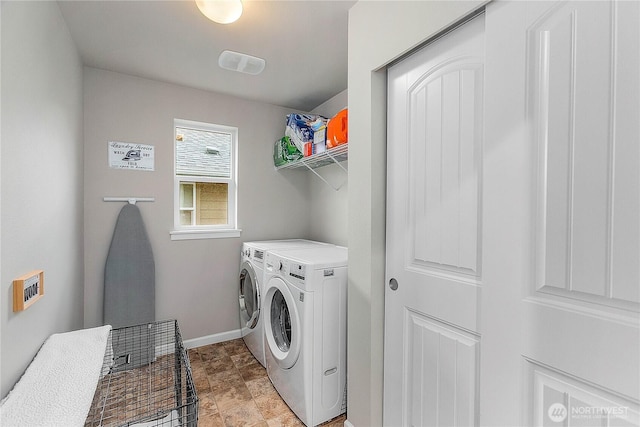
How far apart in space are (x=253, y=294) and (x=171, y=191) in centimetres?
116

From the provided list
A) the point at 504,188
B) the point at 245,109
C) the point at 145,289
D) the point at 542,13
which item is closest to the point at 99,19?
the point at 245,109

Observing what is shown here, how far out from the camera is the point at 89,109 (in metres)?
2.25

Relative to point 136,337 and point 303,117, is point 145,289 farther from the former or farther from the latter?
point 303,117

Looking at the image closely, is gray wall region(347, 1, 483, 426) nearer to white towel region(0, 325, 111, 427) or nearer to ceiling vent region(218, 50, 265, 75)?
ceiling vent region(218, 50, 265, 75)

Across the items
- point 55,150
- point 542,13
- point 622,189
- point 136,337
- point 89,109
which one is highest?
point 89,109

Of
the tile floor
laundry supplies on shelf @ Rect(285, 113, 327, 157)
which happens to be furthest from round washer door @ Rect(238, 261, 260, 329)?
laundry supplies on shelf @ Rect(285, 113, 327, 157)

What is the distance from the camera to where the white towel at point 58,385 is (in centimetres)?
87

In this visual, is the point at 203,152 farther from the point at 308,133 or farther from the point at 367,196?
the point at 367,196

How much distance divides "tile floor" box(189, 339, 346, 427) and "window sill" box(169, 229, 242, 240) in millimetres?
1013

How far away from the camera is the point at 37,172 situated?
1274 millimetres

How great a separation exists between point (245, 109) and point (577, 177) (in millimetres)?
2678

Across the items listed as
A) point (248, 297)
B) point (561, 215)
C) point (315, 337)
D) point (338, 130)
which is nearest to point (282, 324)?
point (315, 337)

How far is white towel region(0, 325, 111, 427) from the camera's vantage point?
0.87 meters

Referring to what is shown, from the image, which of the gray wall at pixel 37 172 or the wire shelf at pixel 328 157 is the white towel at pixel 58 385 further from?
the wire shelf at pixel 328 157
